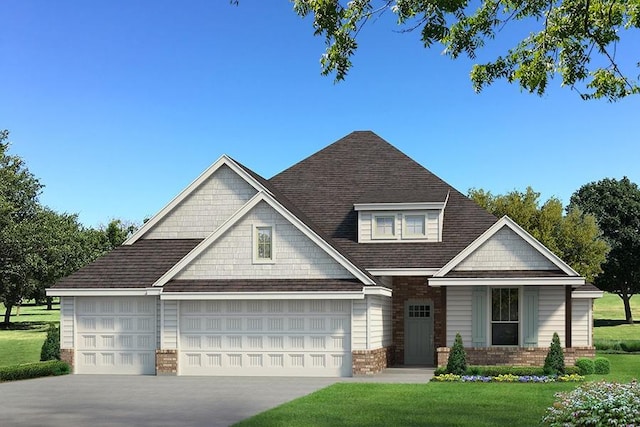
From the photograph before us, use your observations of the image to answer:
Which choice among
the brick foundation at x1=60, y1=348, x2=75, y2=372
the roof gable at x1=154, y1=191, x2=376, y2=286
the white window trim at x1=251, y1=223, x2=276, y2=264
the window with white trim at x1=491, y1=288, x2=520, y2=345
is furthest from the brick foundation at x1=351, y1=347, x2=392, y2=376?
the brick foundation at x1=60, y1=348, x2=75, y2=372

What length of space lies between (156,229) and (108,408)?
13.4 metres

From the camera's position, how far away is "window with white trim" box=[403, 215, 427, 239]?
106ft

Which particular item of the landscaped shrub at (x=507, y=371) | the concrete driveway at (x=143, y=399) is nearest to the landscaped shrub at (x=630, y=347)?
the landscaped shrub at (x=507, y=371)

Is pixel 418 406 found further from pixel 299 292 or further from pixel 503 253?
pixel 503 253

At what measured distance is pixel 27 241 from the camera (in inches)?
2349

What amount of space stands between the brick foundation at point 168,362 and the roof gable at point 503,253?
9.07m

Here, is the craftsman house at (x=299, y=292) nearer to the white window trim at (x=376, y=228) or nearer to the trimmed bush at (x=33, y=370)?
the white window trim at (x=376, y=228)

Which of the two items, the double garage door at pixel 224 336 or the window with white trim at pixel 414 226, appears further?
the window with white trim at pixel 414 226

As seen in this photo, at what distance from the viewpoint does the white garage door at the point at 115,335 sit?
29.1 m

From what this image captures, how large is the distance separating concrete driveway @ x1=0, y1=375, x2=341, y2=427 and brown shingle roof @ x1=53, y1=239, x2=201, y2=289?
3.17m

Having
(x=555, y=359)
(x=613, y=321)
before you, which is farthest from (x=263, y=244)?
(x=613, y=321)

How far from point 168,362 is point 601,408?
60.4 ft

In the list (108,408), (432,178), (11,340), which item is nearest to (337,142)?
(432,178)

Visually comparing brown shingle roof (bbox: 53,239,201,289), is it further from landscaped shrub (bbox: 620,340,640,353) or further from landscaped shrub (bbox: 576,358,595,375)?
landscaped shrub (bbox: 620,340,640,353)
